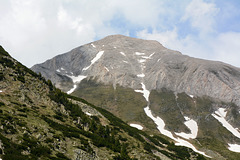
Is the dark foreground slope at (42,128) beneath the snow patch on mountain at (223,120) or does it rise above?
beneath

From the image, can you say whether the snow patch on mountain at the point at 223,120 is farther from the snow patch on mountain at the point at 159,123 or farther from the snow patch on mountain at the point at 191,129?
the snow patch on mountain at the point at 159,123

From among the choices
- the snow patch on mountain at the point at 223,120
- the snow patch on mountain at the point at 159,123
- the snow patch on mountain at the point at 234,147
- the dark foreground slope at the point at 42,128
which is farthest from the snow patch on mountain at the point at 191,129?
the dark foreground slope at the point at 42,128

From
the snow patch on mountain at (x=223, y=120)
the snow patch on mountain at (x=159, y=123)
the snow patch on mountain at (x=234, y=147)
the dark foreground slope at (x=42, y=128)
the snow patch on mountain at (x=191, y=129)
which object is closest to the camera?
the dark foreground slope at (x=42, y=128)

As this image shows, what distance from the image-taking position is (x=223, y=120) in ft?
531

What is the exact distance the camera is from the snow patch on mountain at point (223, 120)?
490ft

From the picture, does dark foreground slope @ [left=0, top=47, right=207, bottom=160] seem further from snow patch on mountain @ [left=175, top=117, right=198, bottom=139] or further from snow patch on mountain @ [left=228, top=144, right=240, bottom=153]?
snow patch on mountain @ [left=228, top=144, right=240, bottom=153]

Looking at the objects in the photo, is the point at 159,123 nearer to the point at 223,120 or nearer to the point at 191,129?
the point at 191,129

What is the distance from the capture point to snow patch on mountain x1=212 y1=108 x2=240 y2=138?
14939cm

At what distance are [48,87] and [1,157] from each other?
40756 millimetres

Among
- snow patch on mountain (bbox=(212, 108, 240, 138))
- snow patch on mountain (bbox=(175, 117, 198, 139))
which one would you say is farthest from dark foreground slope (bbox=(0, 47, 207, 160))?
snow patch on mountain (bbox=(212, 108, 240, 138))

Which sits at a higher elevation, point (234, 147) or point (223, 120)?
point (223, 120)

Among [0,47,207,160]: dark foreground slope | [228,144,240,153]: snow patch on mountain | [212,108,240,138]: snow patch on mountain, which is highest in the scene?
[212,108,240,138]: snow patch on mountain

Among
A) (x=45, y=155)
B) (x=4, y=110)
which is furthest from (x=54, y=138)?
(x=4, y=110)

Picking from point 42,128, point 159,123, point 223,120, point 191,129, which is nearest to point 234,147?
point 191,129
